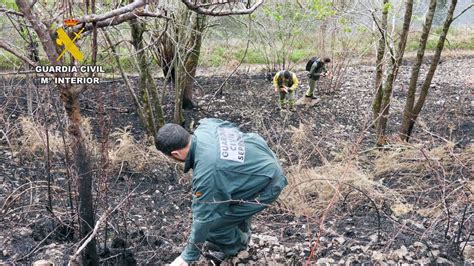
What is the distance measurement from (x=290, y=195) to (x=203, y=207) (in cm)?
189

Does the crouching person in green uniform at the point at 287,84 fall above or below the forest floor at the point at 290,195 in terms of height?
above

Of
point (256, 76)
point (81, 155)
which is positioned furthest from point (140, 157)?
point (256, 76)

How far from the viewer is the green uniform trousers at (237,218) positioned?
3.31 metres

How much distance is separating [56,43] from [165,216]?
7.26 feet

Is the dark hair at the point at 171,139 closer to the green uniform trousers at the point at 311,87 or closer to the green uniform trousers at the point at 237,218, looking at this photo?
the green uniform trousers at the point at 237,218

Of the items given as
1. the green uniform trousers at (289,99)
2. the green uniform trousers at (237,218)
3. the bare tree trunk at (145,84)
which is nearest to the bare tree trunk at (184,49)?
the bare tree trunk at (145,84)

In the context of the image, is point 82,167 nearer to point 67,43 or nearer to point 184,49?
point 67,43

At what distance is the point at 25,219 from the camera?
4.16 meters

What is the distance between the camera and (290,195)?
4.75 metres

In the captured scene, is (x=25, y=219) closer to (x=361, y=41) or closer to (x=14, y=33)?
(x=14, y=33)

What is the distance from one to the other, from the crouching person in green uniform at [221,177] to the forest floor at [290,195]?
1.23 feet

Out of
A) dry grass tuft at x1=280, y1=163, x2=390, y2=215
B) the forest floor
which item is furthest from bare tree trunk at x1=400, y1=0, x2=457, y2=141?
dry grass tuft at x1=280, y1=163, x2=390, y2=215

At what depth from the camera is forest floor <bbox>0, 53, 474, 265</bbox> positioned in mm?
3680

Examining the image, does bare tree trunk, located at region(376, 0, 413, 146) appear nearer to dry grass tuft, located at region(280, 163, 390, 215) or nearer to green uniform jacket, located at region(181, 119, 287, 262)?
dry grass tuft, located at region(280, 163, 390, 215)
